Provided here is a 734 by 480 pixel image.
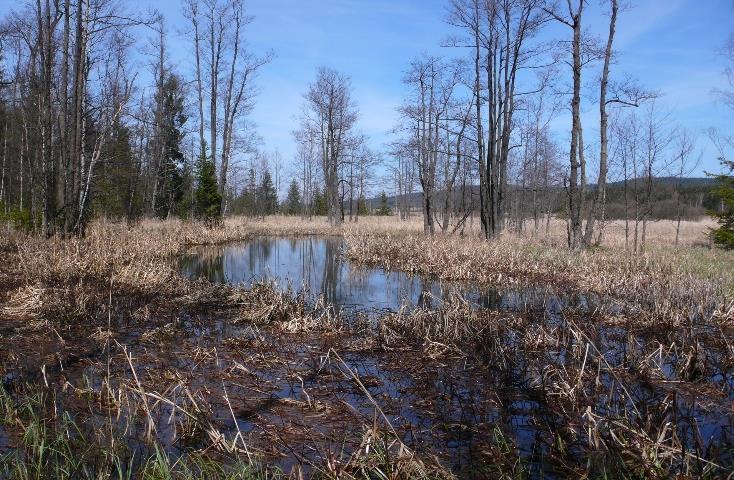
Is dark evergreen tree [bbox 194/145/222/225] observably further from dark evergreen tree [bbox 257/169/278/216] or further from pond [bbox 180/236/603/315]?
dark evergreen tree [bbox 257/169/278/216]

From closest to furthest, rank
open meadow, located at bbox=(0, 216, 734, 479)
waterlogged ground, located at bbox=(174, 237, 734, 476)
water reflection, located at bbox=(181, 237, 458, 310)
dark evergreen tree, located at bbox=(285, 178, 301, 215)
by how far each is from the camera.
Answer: open meadow, located at bbox=(0, 216, 734, 479) → waterlogged ground, located at bbox=(174, 237, 734, 476) → water reflection, located at bbox=(181, 237, 458, 310) → dark evergreen tree, located at bbox=(285, 178, 301, 215)

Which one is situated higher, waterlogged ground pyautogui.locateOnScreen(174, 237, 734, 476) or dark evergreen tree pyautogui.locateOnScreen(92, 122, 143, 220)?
dark evergreen tree pyautogui.locateOnScreen(92, 122, 143, 220)

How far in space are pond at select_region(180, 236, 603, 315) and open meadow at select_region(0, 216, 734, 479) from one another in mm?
187

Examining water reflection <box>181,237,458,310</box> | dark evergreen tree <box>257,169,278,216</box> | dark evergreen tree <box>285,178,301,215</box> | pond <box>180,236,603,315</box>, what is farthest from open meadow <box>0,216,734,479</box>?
dark evergreen tree <box>285,178,301,215</box>

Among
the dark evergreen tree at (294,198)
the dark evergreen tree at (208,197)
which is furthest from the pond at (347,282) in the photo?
the dark evergreen tree at (294,198)

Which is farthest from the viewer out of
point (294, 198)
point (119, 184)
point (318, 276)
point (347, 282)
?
point (294, 198)

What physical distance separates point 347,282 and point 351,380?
7.17 meters

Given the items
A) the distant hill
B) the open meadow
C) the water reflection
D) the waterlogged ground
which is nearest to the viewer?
the open meadow

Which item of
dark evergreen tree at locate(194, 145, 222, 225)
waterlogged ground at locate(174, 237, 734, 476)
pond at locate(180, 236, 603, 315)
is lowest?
waterlogged ground at locate(174, 237, 734, 476)

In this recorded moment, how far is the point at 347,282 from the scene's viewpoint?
11.7 metres

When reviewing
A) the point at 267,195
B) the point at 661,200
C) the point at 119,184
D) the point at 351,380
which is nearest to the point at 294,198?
the point at 267,195

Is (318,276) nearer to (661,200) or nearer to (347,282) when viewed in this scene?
(347,282)

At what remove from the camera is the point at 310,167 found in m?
57.7

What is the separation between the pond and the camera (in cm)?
868
